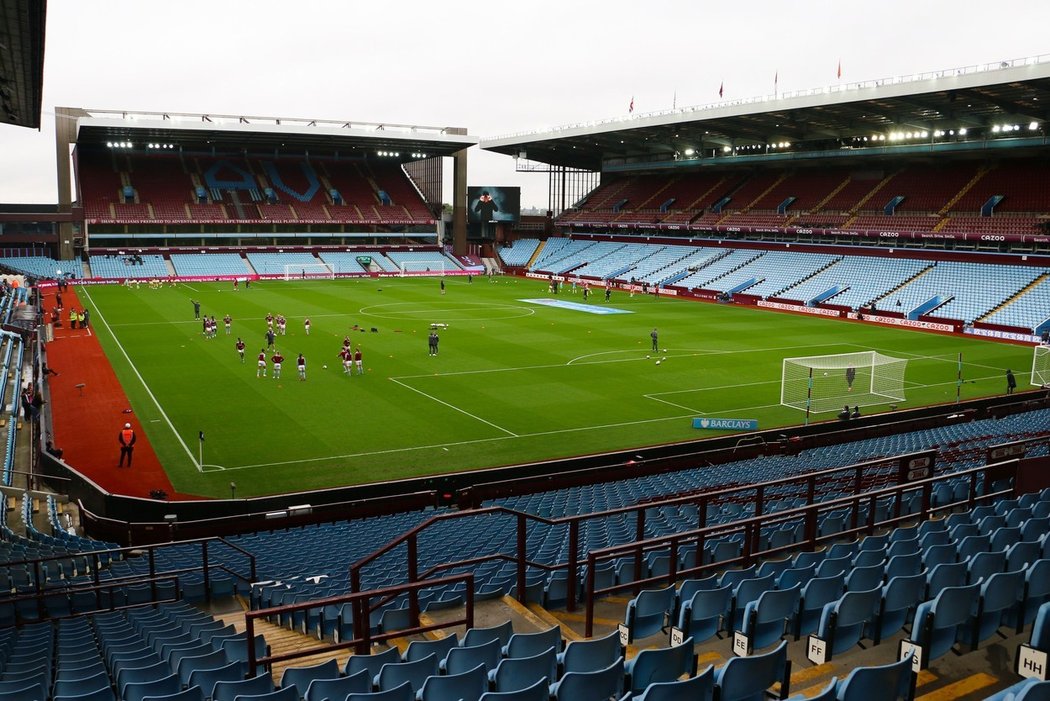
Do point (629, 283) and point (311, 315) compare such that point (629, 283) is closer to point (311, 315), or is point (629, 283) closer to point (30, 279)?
point (311, 315)

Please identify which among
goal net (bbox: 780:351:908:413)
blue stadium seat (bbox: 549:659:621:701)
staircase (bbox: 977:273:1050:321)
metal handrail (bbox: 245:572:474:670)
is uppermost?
staircase (bbox: 977:273:1050:321)

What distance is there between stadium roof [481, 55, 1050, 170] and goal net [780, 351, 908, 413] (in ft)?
73.2

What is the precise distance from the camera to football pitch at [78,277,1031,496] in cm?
2583

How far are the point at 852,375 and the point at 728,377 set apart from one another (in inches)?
205

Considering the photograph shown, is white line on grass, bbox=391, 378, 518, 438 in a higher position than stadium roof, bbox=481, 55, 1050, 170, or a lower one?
lower

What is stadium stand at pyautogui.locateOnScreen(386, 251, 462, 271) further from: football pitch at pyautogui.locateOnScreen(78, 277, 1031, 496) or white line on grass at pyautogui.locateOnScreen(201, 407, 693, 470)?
white line on grass at pyautogui.locateOnScreen(201, 407, 693, 470)

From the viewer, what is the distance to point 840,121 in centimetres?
6719

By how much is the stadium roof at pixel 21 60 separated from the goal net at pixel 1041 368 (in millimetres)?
37967

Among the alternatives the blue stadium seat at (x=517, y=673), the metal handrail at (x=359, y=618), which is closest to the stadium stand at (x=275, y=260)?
the metal handrail at (x=359, y=618)

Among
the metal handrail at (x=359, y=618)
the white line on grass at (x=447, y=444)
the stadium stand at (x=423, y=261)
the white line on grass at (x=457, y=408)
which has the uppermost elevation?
the stadium stand at (x=423, y=261)

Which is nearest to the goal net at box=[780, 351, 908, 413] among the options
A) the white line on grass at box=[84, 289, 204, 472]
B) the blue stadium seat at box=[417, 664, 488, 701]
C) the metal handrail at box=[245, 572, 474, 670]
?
the white line on grass at box=[84, 289, 204, 472]

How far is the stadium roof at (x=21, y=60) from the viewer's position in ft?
65.8

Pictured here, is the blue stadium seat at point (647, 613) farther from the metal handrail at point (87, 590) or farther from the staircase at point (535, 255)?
the staircase at point (535, 255)

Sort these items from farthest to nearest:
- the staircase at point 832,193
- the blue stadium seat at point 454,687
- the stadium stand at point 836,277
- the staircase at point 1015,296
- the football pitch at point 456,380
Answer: the staircase at point 832,193
the stadium stand at point 836,277
the staircase at point 1015,296
the football pitch at point 456,380
the blue stadium seat at point 454,687
